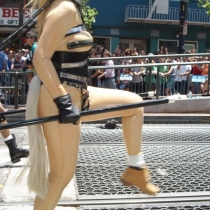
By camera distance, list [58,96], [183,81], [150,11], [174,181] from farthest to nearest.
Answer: [150,11] → [183,81] → [174,181] → [58,96]

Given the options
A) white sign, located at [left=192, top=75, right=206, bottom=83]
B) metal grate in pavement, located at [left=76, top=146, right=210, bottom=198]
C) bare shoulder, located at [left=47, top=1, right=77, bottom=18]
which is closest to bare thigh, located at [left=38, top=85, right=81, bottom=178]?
bare shoulder, located at [left=47, top=1, right=77, bottom=18]

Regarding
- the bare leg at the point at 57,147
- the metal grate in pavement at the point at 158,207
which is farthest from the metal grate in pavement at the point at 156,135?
the bare leg at the point at 57,147

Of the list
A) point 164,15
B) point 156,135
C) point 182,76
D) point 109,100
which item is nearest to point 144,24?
point 164,15

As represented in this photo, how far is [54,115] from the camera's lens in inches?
114

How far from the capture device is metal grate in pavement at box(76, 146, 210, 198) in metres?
4.73

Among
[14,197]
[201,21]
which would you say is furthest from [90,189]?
[201,21]

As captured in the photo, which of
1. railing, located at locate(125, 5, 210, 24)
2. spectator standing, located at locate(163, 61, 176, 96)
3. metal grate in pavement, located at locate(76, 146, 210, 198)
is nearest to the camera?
metal grate in pavement, located at locate(76, 146, 210, 198)

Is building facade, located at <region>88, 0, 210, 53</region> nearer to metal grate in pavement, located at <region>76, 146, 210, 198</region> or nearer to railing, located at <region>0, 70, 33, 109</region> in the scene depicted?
railing, located at <region>0, 70, 33, 109</region>

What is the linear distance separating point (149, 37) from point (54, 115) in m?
28.6

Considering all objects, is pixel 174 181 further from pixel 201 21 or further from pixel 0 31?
pixel 201 21

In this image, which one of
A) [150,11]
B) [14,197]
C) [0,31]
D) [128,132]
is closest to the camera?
[128,132]

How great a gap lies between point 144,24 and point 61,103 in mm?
28700

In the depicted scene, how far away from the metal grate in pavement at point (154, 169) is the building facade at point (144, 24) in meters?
23.7

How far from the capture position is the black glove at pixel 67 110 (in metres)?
2.73
